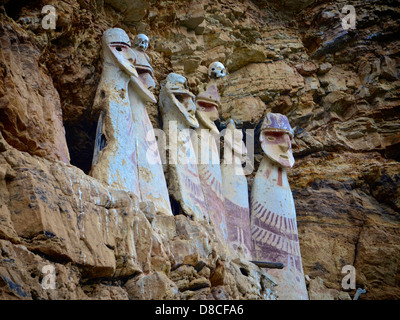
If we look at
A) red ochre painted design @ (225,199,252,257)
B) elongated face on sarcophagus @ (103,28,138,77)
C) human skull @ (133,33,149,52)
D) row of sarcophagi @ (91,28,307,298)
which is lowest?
red ochre painted design @ (225,199,252,257)

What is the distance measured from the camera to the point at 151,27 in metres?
6.41

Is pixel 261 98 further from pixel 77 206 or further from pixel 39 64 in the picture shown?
pixel 77 206

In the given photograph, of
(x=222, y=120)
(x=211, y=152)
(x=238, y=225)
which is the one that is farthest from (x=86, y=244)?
(x=222, y=120)

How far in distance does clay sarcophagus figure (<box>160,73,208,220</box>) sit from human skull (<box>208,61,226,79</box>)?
554mm

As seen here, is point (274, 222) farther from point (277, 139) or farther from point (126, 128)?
point (126, 128)

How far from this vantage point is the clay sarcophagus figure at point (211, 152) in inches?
224

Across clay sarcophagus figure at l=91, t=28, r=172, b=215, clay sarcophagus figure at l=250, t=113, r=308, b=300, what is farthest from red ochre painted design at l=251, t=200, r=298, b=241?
clay sarcophagus figure at l=91, t=28, r=172, b=215

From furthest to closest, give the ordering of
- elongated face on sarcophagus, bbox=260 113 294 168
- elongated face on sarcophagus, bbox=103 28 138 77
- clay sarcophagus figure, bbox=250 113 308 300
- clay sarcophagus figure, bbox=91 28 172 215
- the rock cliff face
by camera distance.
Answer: elongated face on sarcophagus, bbox=260 113 294 168 → clay sarcophagus figure, bbox=250 113 308 300 → elongated face on sarcophagus, bbox=103 28 138 77 → clay sarcophagus figure, bbox=91 28 172 215 → the rock cliff face

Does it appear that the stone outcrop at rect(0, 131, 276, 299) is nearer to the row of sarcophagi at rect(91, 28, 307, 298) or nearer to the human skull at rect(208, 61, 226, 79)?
the row of sarcophagi at rect(91, 28, 307, 298)

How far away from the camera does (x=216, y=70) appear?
657 cm

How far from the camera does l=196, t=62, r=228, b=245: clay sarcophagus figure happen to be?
18.7ft

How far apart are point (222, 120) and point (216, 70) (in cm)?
61
